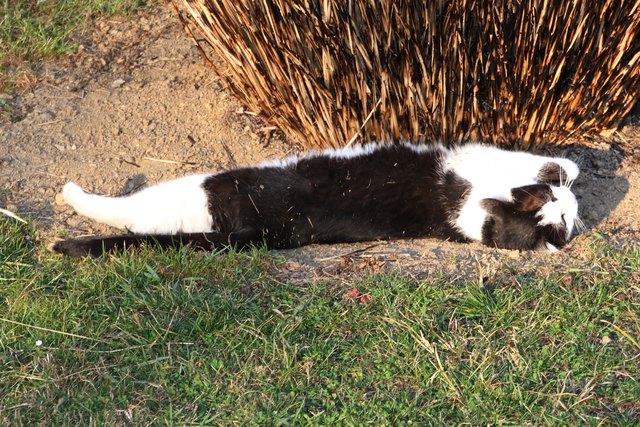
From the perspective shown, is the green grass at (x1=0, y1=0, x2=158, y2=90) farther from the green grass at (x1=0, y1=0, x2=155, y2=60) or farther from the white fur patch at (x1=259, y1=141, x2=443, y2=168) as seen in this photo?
the white fur patch at (x1=259, y1=141, x2=443, y2=168)

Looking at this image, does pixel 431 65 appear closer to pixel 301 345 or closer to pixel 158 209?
pixel 158 209

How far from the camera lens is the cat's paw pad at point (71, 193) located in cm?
454

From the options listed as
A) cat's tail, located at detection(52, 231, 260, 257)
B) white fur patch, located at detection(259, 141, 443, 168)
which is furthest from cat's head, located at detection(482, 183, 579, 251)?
cat's tail, located at detection(52, 231, 260, 257)

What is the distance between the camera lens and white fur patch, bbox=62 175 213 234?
437cm

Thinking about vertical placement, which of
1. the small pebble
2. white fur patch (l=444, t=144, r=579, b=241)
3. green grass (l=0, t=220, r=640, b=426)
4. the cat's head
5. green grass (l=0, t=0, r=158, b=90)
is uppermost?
green grass (l=0, t=0, r=158, b=90)

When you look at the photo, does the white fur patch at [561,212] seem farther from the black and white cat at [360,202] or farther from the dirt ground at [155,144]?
the dirt ground at [155,144]

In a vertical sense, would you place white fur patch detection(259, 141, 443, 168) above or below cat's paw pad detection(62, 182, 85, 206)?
below

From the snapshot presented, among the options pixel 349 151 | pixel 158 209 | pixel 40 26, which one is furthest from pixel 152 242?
pixel 40 26

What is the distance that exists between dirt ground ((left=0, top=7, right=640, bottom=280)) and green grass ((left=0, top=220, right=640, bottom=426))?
34 cm

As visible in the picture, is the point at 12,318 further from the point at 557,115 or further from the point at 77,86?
the point at 557,115

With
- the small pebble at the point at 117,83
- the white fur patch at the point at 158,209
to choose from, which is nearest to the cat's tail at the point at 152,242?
the white fur patch at the point at 158,209

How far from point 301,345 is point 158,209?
1267 millimetres

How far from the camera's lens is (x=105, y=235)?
442cm

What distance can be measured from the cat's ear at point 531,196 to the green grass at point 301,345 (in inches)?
21.0
